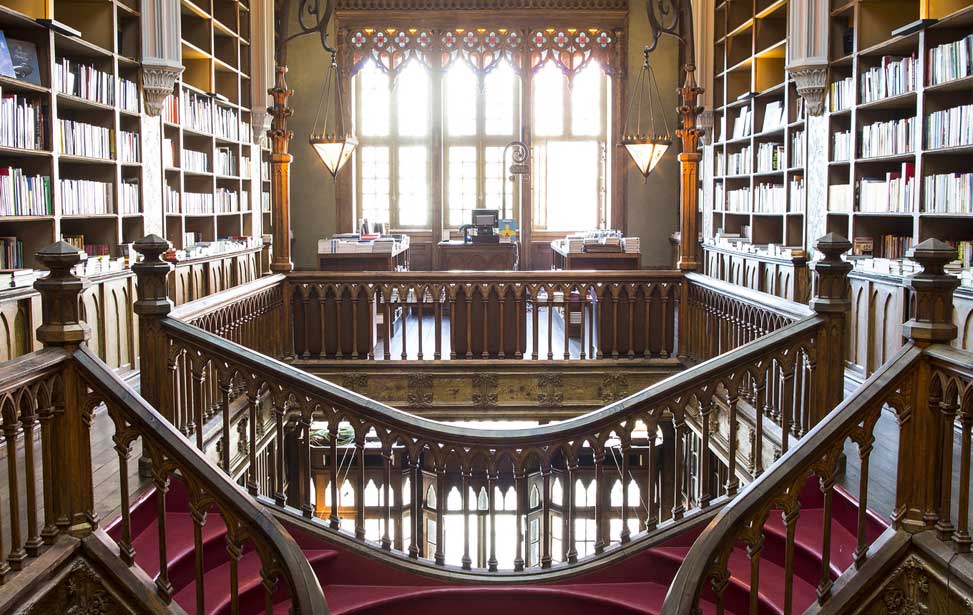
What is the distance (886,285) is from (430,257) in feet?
26.0

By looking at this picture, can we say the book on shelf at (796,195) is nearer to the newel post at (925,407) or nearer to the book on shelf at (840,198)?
the book on shelf at (840,198)

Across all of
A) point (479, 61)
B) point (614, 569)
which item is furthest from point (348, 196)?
point (614, 569)

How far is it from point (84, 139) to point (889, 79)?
586 centimetres

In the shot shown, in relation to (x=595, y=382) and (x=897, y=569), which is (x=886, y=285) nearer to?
(x=595, y=382)

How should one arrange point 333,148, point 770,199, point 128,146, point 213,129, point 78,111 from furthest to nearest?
point 213,129 < point 770,199 < point 333,148 < point 128,146 < point 78,111

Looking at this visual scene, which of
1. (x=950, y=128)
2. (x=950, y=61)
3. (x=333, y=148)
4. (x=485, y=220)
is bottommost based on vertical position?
(x=485, y=220)

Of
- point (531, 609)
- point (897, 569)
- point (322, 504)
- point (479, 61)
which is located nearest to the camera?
point (897, 569)

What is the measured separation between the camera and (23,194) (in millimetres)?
5711

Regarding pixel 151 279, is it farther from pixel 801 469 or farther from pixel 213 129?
pixel 213 129

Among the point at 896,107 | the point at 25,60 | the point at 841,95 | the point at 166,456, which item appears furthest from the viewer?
the point at 841,95

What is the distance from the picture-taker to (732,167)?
10.6 meters

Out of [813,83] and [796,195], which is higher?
[813,83]

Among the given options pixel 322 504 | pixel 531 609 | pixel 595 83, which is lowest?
pixel 322 504

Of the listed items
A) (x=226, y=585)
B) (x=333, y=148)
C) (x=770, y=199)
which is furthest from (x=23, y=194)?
(x=770, y=199)
